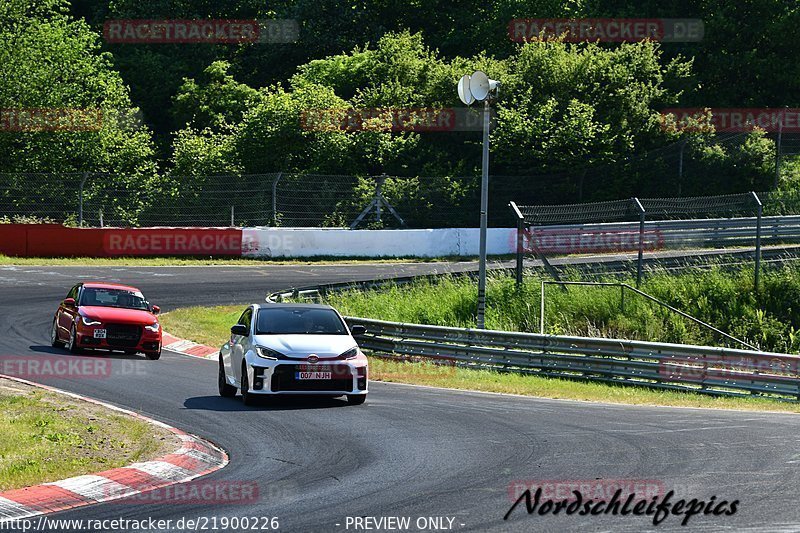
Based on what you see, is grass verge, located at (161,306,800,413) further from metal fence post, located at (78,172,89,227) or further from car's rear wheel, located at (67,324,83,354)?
metal fence post, located at (78,172,89,227)

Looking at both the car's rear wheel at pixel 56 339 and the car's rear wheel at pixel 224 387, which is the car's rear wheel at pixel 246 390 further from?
the car's rear wheel at pixel 56 339

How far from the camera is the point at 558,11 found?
196ft

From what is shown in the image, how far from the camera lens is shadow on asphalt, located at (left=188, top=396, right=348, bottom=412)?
50.1 feet

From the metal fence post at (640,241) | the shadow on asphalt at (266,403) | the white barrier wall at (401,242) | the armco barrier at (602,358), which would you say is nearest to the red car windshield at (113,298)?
the armco barrier at (602,358)

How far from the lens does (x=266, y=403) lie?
15.8 m

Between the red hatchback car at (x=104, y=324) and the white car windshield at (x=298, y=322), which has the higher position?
the white car windshield at (x=298, y=322)

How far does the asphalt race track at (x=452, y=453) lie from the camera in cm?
875

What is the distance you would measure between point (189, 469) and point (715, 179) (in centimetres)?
3653

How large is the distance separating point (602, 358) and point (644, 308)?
16.8 feet

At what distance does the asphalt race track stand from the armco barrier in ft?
10.5

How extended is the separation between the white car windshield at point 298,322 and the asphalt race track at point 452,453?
40.5 inches

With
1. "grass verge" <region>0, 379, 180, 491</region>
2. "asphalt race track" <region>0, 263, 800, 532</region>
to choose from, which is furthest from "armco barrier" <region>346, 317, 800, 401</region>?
"grass verge" <region>0, 379, 180, 491</region>

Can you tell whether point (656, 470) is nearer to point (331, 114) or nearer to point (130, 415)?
point (130, 415)

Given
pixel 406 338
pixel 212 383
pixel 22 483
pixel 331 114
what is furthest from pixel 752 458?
pixel 331 114
